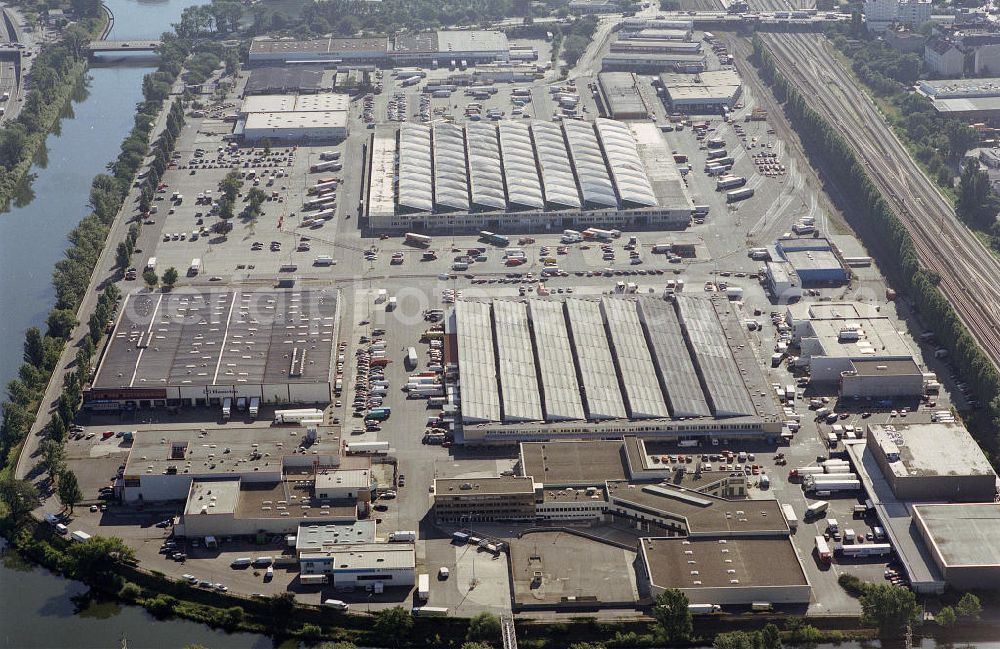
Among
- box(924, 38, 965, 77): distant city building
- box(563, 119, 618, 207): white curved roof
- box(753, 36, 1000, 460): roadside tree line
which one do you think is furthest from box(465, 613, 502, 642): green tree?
box(924, 38, 965, 77): distant city building

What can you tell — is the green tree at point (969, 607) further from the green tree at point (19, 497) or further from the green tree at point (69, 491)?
the green tree at point (19, 497)

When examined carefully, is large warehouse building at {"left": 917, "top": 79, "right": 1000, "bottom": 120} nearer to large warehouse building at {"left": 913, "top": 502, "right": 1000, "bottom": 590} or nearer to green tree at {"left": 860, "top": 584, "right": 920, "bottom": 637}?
large warehouse building at {"left": 913, "top": 502, "right": 1000, "bottom": 590}

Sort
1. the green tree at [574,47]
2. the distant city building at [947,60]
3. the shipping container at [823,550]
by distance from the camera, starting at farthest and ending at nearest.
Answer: the green tree at [574,47], the distant city building at [947,60], the shipping container at [823,550]

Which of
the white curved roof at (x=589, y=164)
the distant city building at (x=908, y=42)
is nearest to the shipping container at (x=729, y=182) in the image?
the white curved roof at (x=589, y=164)

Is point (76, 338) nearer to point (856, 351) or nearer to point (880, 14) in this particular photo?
point (856, 351)

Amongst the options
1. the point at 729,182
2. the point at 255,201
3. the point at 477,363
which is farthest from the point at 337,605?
the point at 729,182

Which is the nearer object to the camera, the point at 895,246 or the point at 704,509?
the point at 704,509
